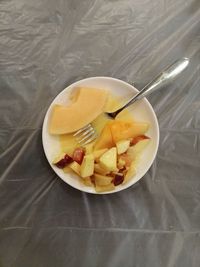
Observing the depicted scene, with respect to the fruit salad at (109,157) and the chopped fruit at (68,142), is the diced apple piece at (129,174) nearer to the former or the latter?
the fruit salad at (109,157)

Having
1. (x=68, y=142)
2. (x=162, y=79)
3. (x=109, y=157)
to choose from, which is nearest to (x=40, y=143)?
(x=68, y=142)

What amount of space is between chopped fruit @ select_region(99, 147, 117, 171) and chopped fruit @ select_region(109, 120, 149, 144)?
0.10 ft

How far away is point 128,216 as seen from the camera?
2.34 ft

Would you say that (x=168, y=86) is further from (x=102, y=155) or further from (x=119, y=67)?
(x=102, y=155)

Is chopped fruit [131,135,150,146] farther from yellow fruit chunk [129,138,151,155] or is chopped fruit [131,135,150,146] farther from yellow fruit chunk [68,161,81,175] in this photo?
yellow fruit chunk [68,161,81,175]

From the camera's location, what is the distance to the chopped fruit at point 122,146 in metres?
0.67

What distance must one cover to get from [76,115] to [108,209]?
0.20m

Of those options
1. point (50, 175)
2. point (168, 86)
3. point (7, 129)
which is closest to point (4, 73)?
point (7, 129)

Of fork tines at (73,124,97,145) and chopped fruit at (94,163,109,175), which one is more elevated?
fork tines at (73,124,97,145)

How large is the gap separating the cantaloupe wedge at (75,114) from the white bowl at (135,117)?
0.06 ft

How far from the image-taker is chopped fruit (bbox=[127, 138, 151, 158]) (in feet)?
2.29

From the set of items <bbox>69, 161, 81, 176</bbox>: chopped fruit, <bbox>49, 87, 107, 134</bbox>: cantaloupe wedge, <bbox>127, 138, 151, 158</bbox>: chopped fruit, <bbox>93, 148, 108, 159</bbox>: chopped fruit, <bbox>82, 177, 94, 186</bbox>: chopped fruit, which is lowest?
<bbox>82, 177, 94, 186</bbox>: chopped fruit

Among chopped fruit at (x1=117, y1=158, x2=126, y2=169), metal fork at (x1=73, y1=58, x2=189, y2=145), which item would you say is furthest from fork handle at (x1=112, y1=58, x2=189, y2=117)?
chopped fruit at (x1=117, y1=158, x2=126, y2=169)

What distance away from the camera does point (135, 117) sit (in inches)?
29.0
